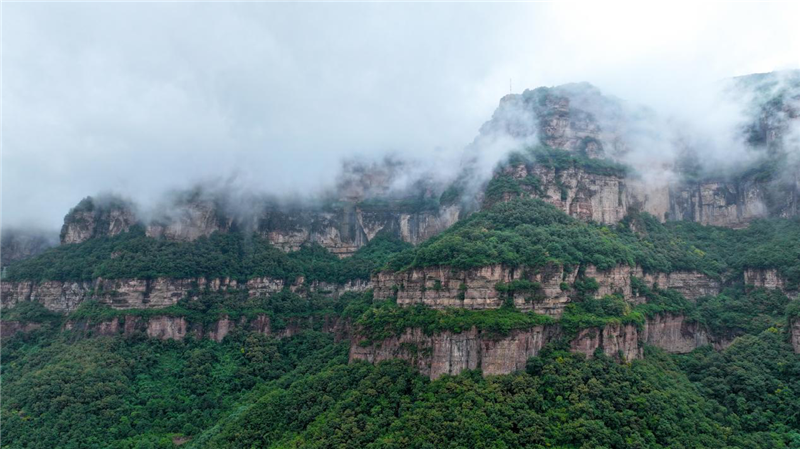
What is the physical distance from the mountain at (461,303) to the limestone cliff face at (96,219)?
408mm

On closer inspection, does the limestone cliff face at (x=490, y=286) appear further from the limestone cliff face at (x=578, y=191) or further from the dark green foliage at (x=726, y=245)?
the limestone cliff face at (x=578, y=191)

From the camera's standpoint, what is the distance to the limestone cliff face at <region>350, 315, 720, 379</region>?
1897 inches

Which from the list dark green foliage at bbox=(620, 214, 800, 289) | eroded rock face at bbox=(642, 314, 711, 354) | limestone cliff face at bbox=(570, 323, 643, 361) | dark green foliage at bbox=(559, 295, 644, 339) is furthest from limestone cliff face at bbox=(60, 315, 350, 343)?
dark green foliage at bbox=(620, 214, 800, 289)

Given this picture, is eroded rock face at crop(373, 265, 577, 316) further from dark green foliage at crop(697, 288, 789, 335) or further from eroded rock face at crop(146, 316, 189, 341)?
eroded rock face at crop(146, 316, 189, 341)

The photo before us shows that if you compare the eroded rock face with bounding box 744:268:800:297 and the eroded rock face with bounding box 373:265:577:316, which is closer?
the eroded rock face with bounding box 373:265:577:316

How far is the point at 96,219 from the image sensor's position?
92188 mm

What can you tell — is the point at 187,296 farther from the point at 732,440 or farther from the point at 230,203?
the point at 732,440

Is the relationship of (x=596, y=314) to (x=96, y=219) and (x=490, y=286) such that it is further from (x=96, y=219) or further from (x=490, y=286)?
(x=96, y=219)

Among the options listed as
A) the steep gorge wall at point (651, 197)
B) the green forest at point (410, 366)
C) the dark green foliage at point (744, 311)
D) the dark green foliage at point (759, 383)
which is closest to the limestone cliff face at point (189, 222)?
the green forest at point (410, 366)

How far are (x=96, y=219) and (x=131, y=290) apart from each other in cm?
2331

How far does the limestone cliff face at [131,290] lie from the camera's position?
252 ft

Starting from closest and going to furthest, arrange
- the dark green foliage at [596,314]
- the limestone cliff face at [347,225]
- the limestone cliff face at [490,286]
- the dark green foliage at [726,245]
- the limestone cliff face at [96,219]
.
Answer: the dark green foliage at [596,314] < the limestone cliff face at [490,286] < the dark green foliage at [726,245] < the limestone cliff face at [96,219] < the limestone cliff face at [347,225]

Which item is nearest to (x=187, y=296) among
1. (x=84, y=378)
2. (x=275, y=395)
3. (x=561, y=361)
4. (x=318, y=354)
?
(x=84, y=378)

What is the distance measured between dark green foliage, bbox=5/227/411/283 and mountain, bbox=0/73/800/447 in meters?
0.41
